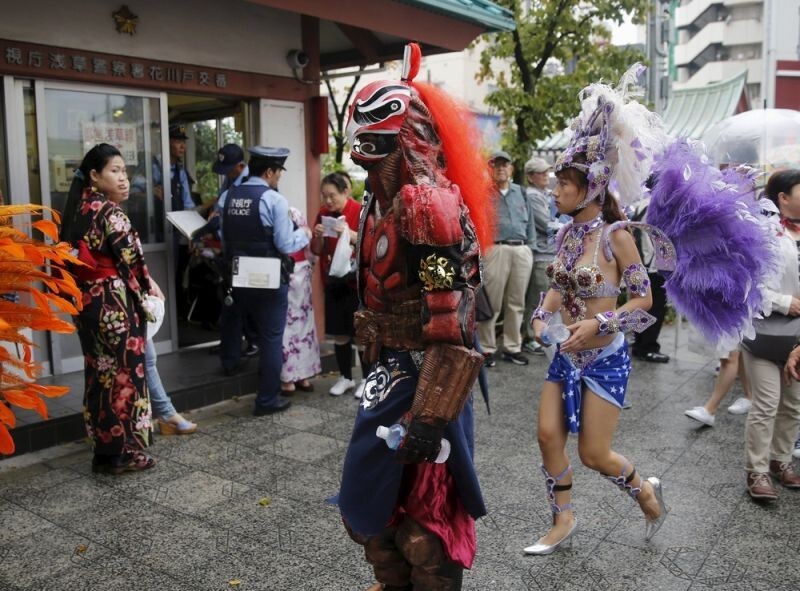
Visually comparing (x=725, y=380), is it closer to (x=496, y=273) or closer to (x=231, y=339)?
(x=496, y=273)

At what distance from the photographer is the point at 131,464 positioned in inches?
174

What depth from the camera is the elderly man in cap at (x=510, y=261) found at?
7.37 metres

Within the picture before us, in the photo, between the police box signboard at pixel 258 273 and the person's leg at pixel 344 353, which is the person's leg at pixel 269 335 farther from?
the person's leg at pixel 344 353

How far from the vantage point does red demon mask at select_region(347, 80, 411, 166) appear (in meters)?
2.34

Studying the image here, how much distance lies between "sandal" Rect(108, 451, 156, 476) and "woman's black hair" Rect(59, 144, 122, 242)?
4.39 ft

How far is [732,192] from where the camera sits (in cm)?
348

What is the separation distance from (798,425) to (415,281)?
3133 millimetres

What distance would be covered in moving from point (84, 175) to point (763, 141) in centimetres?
600

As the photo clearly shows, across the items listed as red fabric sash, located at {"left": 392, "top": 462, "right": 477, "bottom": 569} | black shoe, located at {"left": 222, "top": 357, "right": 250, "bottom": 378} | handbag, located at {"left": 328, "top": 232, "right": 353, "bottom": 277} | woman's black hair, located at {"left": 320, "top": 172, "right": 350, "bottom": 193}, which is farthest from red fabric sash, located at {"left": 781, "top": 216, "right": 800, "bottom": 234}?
black shoe, located at {"left": 222, "top": 357, "right": 250, "bottom": 378}

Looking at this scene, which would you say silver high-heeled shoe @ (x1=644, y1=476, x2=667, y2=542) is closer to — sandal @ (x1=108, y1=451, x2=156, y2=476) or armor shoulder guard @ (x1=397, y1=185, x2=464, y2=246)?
armor shoulder guard @ (x1=397, y1=185, x2=464, y2=246)

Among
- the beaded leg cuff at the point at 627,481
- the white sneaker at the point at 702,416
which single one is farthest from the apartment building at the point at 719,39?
the beaded leg cuff at the point at 627,481

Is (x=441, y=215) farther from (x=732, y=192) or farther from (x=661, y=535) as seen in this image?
(x=661, y=535)

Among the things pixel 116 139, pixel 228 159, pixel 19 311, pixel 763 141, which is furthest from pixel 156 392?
pixel 763 141

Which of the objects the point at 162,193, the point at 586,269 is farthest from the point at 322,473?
the point at 162,193
